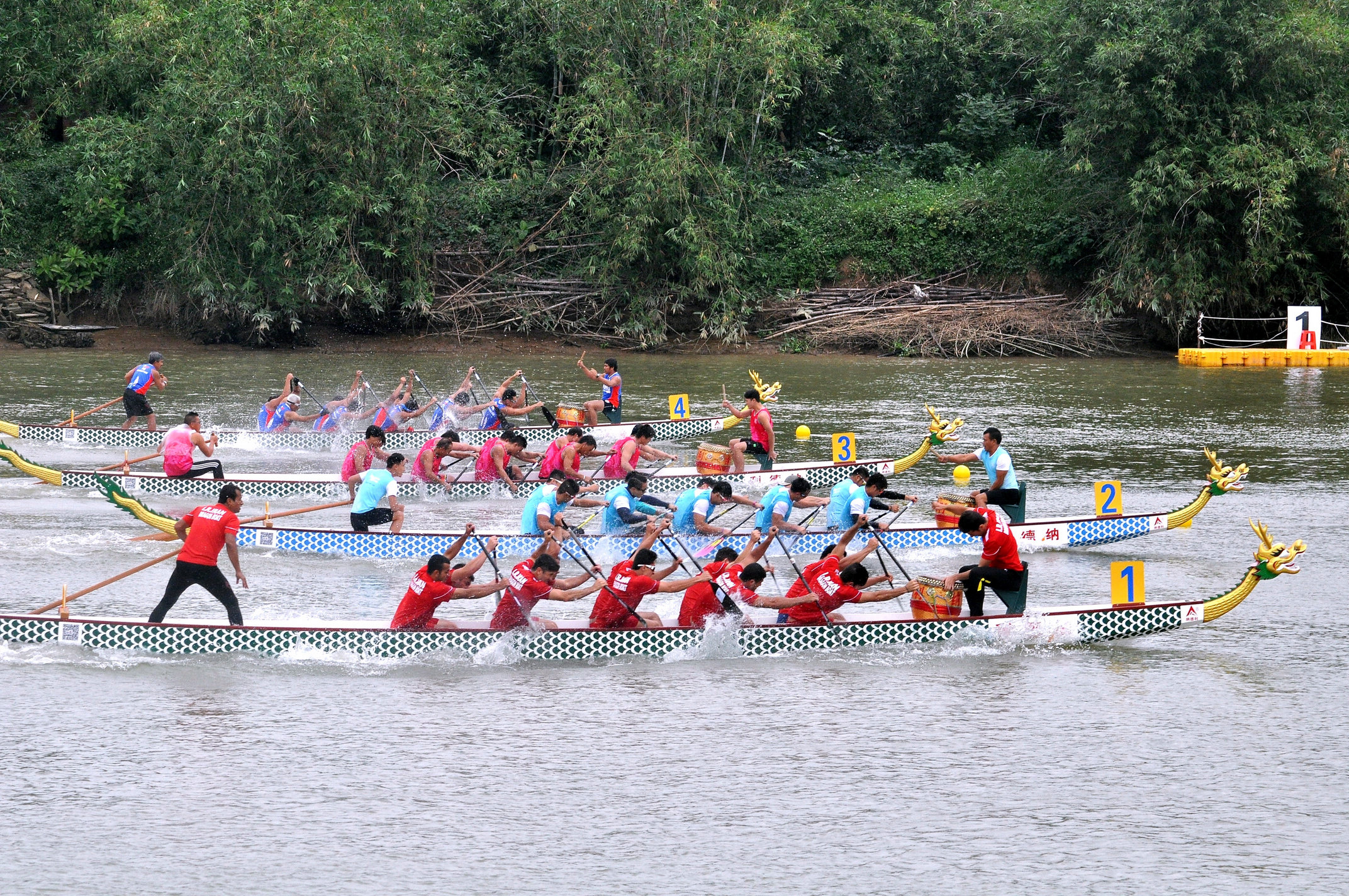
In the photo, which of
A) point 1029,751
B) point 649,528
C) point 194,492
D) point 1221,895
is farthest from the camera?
point 194,492

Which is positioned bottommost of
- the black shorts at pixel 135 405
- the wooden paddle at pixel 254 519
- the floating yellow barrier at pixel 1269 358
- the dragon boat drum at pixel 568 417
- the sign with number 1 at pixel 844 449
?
the wooden paddle at pixel 254 519

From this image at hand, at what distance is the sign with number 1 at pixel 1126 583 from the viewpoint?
1133 centimetres

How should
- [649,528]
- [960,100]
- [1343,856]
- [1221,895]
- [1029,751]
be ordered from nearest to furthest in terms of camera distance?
[1221,895] < [1343,856] < [1029,751] < [649,528] < [960,100]

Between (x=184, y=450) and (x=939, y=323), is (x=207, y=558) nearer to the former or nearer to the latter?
(x=184, y=450)

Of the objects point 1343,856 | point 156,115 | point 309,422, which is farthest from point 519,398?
point 156,115

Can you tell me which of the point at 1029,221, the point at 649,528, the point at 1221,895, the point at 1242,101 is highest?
the point at 1242,101

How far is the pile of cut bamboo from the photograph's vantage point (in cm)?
3506

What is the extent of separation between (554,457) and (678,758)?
25.9 ft

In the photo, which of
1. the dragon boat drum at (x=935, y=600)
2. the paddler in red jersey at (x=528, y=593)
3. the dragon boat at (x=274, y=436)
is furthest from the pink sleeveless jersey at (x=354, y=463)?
the dragon boat drum at (x=935, y=600)

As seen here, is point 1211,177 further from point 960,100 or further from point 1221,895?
point 1221,895

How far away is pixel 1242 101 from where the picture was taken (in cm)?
3375

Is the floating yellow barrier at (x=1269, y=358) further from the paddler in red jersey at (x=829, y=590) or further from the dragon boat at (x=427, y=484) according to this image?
the paddler in red jersey at (x=829, y=590)

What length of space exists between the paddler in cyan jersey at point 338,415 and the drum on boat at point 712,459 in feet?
20.5

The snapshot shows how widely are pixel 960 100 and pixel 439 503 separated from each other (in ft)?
93.6
